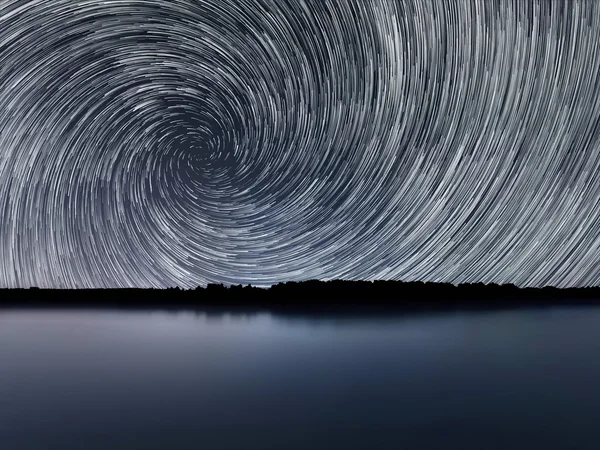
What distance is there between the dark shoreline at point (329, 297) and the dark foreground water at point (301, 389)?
5.00 meters

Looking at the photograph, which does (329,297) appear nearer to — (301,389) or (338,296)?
(338,296)

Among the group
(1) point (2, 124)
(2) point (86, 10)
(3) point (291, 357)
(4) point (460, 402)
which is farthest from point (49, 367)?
(1) point (2, 124)

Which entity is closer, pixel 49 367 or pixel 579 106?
pixel 49 367

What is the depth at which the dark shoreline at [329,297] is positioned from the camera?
40.6 ft

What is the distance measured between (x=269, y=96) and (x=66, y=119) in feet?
15.4

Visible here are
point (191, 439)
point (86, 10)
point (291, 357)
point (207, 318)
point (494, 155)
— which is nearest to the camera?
point (191, 439)

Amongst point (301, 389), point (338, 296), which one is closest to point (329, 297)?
point (338, 296)

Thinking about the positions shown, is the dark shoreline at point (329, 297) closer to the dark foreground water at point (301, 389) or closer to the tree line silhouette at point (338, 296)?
the tree line silhouette at point (338, 296)

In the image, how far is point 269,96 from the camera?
11562mm

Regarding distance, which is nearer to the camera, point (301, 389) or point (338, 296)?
point (301, 389)

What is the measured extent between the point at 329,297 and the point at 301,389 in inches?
389

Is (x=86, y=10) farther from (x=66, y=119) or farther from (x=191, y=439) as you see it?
(x=191, y=439)

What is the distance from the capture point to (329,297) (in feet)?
44.2

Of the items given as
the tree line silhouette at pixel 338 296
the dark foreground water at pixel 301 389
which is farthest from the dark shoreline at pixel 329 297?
the dark foreground water at pixel 301 389
